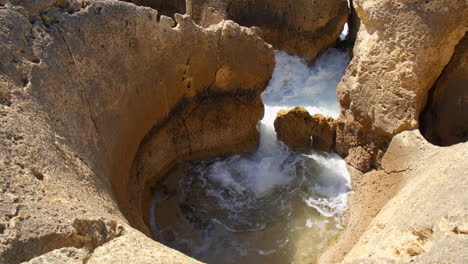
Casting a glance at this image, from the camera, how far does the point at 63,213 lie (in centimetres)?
254

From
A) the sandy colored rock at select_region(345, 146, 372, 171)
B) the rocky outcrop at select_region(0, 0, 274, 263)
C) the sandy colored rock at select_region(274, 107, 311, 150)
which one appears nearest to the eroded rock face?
the sandy colored rock at select_region(345, 146, 372, 171)

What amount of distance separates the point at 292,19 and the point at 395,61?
3.81 metres

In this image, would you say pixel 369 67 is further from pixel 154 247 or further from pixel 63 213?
pixel 63 213

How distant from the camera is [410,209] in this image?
3350mm

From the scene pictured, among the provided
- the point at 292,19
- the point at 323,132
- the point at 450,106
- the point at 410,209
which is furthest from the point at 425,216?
the point at 292,19

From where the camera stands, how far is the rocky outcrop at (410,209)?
2.59 meters

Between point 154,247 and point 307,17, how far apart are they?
6645mm

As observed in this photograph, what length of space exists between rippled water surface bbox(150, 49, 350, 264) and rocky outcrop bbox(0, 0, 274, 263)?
34 cm

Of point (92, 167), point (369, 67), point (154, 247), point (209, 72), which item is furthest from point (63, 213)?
point (369, 67)

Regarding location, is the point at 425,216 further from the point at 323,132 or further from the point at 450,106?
the point at 323,132

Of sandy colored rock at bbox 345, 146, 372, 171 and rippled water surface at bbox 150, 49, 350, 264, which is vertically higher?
sandy colored rock at bbox 345, 146, 372, 171

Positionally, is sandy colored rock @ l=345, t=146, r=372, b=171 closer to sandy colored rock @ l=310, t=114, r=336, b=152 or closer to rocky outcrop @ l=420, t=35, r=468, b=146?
sandy colored rock @ l=310, t=114, r=336, b=152

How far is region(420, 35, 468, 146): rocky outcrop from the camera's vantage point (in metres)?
4.92

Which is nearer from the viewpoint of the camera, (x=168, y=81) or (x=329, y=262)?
(x=329, y=262)
